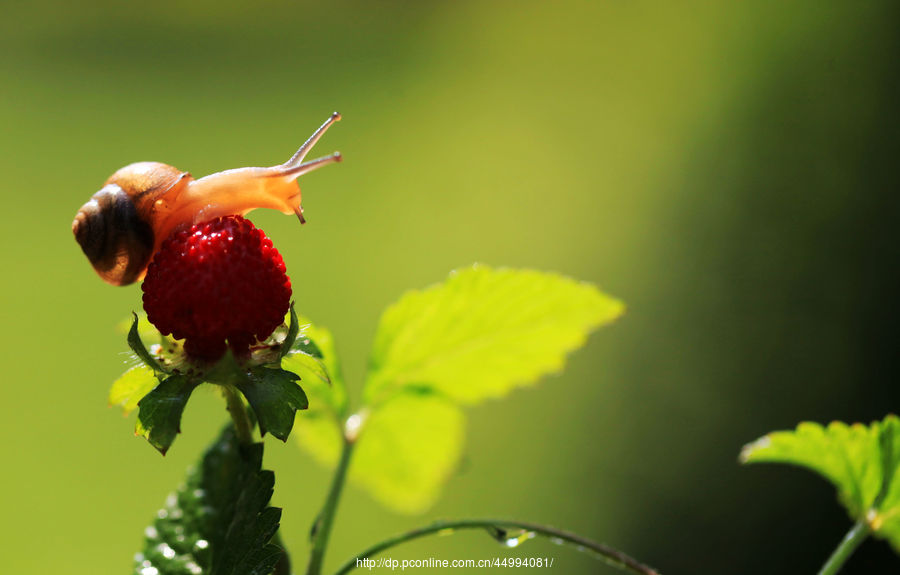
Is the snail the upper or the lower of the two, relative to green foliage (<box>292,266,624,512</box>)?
upper

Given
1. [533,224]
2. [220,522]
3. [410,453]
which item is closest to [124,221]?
[220,522]

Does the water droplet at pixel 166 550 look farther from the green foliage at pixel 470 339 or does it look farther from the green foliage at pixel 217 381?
the green foliage at pixel 470 339

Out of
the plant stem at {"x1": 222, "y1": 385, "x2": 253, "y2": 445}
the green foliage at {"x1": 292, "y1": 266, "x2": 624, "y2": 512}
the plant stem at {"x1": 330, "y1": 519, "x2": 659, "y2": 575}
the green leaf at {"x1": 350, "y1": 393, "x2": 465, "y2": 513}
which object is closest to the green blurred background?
the green leaf at {"x1": 350, "y1": 393, "x2": 465, "y2": 513}

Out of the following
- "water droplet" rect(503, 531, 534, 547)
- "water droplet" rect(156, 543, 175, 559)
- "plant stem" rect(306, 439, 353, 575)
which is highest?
"water droplet" rect(156, 543, 175, 559)

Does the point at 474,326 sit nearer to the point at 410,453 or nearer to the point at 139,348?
the point at 410,453

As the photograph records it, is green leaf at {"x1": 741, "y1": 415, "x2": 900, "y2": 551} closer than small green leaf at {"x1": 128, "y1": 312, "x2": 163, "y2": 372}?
No

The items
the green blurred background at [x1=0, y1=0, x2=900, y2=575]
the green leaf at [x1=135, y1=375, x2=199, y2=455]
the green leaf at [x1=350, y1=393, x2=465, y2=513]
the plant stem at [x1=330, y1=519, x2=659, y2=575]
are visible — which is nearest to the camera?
the green leaf at [x1=135, y1=375, x2=199, y2=455]

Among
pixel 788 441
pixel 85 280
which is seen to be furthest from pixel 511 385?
pixel 85 280

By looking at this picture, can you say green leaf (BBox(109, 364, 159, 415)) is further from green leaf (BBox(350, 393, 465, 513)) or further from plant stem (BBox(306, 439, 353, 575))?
green leaf (BBox(350, 393, 465, 513))

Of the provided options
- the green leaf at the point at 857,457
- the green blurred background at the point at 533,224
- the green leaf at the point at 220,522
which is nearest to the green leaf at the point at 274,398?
the green leaf at the point at 220,522
